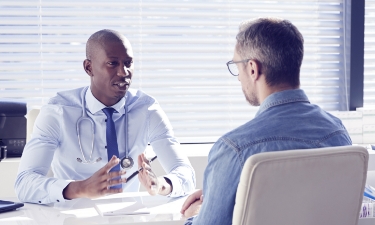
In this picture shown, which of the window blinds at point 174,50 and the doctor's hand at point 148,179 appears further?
the window blinds at point 174,50

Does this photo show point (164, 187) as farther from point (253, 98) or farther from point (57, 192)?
point (253, 98)

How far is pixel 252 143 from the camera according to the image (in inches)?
54.4

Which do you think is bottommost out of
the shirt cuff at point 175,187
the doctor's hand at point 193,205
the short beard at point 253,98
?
the shirt cuff at point 175,187

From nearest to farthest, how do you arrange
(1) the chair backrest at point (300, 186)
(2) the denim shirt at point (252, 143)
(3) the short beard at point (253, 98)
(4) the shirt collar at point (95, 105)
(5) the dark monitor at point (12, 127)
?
1. (1) the chair backrest at point (300, 186)
2. (2) the denim shirt at point (252, 143)
3. (3) the short beard at point (253, 98)
4. (4) the shirt collar at point (95, 105)
5. (5) the dark monitor at point (12, 127)

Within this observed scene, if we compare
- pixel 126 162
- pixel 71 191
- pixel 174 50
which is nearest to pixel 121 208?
pixel 71 191

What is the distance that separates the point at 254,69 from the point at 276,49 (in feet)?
0.28

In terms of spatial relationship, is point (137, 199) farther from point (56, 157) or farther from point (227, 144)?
point (227, 144)

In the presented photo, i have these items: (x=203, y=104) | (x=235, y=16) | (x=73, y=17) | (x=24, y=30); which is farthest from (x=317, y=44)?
(x=24, y=30)

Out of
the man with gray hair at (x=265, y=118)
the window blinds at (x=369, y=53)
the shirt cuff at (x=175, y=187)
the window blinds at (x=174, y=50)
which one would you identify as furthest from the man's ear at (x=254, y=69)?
the window blinds at (x=369, y=53)

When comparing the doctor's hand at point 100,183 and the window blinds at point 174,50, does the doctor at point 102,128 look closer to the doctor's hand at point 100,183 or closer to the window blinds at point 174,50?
the doctor's hand at point 100,183

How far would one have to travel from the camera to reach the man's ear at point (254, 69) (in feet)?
5.32

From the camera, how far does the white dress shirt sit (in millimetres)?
2395

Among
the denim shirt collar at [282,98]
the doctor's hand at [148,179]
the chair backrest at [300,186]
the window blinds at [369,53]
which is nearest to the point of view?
the chair backrest at [300,186]

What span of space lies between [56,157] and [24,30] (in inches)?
49.7
